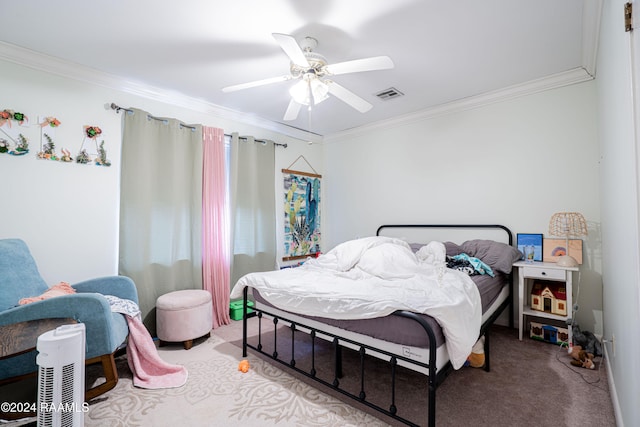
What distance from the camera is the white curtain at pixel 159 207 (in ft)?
9.48

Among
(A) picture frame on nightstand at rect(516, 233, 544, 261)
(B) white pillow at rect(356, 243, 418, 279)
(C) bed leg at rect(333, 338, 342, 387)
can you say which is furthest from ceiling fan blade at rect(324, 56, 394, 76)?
(A) picture frame on nightstand at rect(516, 233, 544, 261)

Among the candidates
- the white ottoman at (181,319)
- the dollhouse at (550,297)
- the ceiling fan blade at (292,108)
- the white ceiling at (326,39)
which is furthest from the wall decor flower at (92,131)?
the dollhouse at (550,297)

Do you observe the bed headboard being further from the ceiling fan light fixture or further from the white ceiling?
the ceiling fan light fixture

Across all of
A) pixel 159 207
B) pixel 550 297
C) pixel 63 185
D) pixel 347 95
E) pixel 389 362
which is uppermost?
pixel 347 95

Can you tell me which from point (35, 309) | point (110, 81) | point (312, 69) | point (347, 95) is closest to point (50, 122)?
point (110, 81)

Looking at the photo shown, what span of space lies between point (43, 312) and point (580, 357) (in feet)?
12.9

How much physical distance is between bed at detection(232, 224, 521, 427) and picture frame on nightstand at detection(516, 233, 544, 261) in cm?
9

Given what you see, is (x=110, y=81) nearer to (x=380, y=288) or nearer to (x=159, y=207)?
(x=159, y=207)

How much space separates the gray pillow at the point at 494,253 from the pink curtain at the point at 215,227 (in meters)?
2.85

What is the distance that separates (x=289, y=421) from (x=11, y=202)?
9.00ft

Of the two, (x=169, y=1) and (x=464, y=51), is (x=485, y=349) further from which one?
(x=169, y=1)

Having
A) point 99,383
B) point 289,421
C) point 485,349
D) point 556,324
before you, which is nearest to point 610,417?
point 485,349

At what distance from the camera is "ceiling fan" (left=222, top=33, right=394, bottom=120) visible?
193cm

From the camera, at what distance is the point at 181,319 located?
8.78 ft
